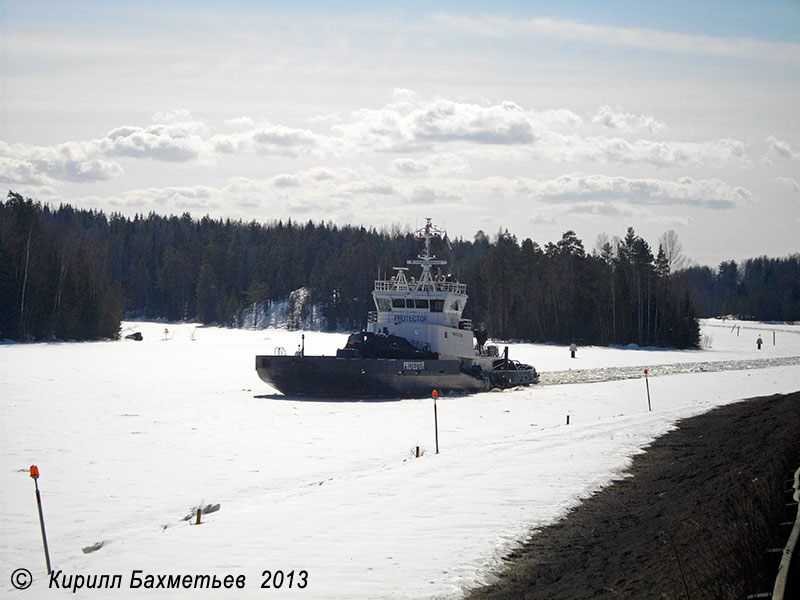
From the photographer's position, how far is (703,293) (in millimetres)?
197875

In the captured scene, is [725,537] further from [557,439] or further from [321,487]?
[557,439]

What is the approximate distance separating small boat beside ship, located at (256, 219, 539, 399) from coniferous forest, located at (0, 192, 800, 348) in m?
6.43

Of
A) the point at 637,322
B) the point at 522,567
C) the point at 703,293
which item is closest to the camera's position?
the point at 522,567

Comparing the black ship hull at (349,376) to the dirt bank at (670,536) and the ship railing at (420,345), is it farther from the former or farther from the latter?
the dirt bank at (670,536)

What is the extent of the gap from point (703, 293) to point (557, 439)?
616 ft

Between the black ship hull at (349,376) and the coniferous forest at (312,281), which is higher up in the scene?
the coniferous forest at (312,281)

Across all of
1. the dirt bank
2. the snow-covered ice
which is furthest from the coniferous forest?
the dirt bank

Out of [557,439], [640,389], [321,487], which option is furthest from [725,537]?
[640,389]

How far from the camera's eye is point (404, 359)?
36.4 metres

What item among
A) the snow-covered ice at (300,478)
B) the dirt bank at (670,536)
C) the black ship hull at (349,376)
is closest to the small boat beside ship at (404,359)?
the black ship hull at (349,376)

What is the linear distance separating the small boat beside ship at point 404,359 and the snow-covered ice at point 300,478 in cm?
123

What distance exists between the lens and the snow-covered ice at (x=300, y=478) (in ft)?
35.2

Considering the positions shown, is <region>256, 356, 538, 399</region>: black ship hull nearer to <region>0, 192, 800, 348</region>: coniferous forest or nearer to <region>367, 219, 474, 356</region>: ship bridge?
<region>367, 219, 474, 356</region>: ship bridge

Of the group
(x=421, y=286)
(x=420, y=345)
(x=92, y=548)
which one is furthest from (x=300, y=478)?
(x=421, y=286)
